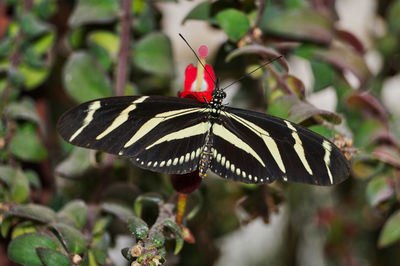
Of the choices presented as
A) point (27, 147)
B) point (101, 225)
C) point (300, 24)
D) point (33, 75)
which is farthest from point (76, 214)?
point (300, 24)

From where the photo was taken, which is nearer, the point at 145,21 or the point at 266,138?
the point at 266,138

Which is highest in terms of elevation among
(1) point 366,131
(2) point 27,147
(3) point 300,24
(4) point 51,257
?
(3) point 300,24

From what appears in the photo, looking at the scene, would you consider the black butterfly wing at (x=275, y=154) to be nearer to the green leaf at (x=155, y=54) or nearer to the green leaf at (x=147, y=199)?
the green leaf at (x=147, y=199)

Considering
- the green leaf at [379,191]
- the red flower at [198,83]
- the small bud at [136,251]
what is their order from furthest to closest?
the green leaf at [379,191], the red flower at [198,83], the small bud at [136,251]

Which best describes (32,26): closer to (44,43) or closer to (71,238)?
(44,43)

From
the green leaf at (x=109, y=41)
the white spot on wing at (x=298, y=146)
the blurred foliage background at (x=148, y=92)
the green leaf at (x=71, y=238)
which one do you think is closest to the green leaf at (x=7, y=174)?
the blurred foliage background at (x=148, y=92)

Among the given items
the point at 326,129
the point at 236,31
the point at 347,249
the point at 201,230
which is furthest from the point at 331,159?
the point at 347,249
